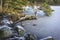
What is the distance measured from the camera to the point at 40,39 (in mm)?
4926

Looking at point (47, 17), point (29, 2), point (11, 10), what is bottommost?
point (47, 17)

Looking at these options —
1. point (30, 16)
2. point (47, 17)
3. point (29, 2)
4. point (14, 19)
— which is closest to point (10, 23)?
point (14, 19)

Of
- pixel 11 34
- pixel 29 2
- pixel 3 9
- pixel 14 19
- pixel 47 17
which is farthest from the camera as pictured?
pixel 47 17

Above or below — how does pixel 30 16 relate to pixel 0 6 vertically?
below

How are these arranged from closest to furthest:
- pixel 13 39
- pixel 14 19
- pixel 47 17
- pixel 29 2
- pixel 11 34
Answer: pixel 13 39
pixel 11 34
pixel 29 2
pixel 14 19
pixel 47 17

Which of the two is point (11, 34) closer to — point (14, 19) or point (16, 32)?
point (16, 32)

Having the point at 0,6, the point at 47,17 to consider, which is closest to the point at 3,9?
the point at 0,6

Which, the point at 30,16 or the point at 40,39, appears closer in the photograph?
the point at 40,39

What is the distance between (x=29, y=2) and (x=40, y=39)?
Answer: 1842mm

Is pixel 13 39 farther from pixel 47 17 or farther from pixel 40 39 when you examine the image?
pixel 47 17

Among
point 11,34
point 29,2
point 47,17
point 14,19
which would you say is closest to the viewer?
point 11,34

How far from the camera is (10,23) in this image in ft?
20.9

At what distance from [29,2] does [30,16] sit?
150 cm

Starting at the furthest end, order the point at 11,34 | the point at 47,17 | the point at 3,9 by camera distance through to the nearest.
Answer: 1. the point at 47,17
2. the point at 3,9
3. the point at 11,34
